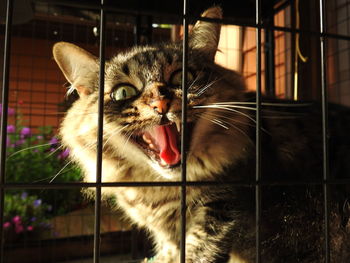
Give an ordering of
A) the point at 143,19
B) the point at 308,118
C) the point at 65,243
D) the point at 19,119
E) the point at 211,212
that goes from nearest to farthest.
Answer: the point at 211,212, the point at 308,118, the point at 143,19, the point at 65,243, the point at 19,119

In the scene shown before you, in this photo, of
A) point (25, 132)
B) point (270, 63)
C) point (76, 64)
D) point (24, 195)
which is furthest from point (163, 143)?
point (25, 132)

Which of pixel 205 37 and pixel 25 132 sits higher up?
pixel 205 37

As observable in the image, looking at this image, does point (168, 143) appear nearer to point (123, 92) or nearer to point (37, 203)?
point (123, 92)

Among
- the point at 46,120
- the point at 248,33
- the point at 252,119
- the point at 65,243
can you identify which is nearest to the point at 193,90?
the point at 252,119

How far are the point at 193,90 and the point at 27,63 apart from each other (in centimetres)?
173

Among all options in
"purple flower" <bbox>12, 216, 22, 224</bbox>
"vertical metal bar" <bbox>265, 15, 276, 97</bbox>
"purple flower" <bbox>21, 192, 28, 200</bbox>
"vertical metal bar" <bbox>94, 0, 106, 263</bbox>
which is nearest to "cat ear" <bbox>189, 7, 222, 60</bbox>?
"vertical metal bar" <bbox>94, 0, 106, 263</bbox>

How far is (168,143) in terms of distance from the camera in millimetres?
1059

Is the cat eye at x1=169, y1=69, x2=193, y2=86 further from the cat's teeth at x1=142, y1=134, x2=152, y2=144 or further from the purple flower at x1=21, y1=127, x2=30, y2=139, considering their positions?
the purple flower at x1=21, y1=127, x2=30, y2=139

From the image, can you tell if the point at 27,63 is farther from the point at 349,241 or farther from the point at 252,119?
the point at 349,241

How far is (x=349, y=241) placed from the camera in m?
0.92

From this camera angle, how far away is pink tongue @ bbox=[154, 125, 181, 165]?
1.04 metres

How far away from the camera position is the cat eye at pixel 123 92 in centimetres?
113

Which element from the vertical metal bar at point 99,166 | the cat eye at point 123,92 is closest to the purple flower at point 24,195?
the cat eye at point 123,92

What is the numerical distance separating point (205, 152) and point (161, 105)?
282 millimetres
